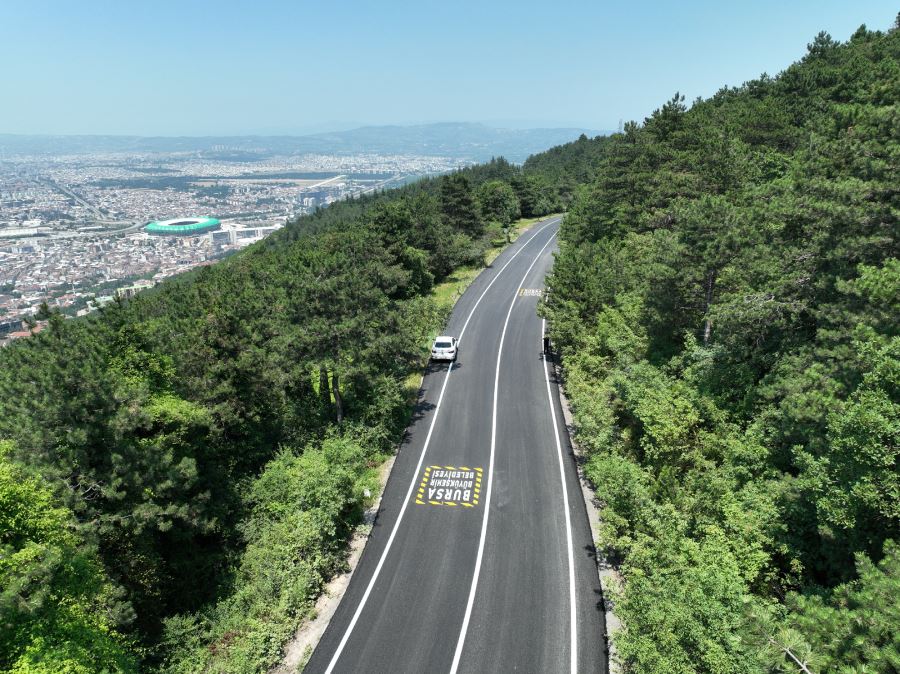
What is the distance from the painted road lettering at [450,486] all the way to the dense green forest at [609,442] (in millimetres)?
2490

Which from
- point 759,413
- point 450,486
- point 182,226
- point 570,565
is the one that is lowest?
point 570,565

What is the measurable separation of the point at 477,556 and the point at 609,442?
744cm

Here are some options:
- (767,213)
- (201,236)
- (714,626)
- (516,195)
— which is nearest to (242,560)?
(714,626)

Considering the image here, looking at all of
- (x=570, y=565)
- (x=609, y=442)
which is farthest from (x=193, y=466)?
(x=609, y=442)

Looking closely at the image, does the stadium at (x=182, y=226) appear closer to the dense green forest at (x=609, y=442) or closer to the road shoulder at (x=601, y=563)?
the dense green forest at (x=609, y=442)

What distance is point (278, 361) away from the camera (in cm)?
2098

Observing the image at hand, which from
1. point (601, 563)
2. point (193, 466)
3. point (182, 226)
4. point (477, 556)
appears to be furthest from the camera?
point (182, 226)

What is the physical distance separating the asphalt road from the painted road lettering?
0.21 ft

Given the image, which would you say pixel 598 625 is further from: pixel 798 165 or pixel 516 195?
pixel 516 195

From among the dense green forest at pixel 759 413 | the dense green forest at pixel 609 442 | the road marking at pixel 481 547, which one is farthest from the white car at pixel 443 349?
the dense green forest at pixel 759 413

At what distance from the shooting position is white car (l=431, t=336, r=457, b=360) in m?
32.7

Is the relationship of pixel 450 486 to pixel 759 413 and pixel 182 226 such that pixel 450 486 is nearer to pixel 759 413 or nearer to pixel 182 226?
pixel 759 413

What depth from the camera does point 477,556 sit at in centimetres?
1630

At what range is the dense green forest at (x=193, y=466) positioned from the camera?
10727mm
